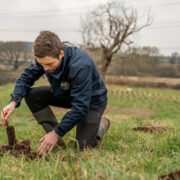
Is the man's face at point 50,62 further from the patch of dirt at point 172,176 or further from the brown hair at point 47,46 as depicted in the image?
the patch of dirt at point 172,176

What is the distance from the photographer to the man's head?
286 centimetres

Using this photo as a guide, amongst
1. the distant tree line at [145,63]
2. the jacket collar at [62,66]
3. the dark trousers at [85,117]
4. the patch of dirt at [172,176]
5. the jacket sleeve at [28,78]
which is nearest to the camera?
the patch of dirt at [172,176]

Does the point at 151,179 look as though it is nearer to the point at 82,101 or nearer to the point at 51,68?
the point at 82,101

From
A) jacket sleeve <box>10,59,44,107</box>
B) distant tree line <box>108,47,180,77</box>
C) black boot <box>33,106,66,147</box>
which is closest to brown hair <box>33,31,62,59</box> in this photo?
jacket sleeve <box>10,59,44,107</box>

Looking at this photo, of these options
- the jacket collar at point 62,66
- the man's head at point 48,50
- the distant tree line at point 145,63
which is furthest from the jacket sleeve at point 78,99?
the distant tree line at point 145,63

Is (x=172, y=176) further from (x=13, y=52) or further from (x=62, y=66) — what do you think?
(x=13, y=52)

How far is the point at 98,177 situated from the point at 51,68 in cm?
169

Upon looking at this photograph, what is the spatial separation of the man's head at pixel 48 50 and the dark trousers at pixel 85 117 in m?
0.83

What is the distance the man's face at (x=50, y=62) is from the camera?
2896 millimetres

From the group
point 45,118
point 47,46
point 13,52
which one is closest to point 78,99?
point 47,46

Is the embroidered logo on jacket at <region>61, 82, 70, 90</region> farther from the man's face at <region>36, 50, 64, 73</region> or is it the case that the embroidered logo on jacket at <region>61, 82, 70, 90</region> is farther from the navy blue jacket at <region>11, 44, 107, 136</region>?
the man's face at <region>36, 50, 64, 73</region>

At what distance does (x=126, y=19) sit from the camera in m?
21.5

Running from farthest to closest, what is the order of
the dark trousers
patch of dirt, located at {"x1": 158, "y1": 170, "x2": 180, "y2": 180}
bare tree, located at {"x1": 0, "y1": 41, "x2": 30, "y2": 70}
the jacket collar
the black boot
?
1. bare tree, located at {"x1": 0, "y1": 41, "x2": 30, "y2": 70}
2. the black boot
3. the dark trousers
4. the jacket collar
5. patch of dirt, located at {"x1": 158, "y1": 170, "x2": 180, "y2": 180}

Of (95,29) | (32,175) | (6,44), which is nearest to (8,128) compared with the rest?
(32,175)
